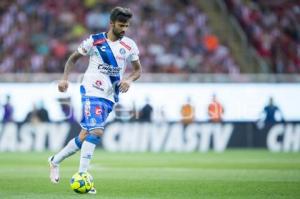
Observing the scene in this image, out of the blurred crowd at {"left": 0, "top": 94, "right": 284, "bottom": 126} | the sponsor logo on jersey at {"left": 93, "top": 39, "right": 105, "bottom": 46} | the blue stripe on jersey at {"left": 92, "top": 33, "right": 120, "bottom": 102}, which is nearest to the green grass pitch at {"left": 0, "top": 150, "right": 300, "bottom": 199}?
the blue stripe on jersey at {"left": 92, "top": 33, "right": 120, "bottom": 102}

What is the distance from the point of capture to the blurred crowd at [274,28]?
29.7 m

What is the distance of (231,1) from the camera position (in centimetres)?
3127

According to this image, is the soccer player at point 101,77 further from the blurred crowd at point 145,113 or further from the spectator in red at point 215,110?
the spectator in red at point 215,110

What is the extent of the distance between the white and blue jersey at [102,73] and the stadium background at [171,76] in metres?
13.2

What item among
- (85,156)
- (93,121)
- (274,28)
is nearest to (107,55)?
(93,121)

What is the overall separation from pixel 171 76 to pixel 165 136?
222cm

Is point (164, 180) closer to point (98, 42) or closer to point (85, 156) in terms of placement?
point (85, 156)

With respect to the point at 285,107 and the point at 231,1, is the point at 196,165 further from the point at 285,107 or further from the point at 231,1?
the point at 231,1

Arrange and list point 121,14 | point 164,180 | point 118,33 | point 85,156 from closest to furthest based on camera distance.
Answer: point 85,156, point 121,14, point 118,33, point 164,180

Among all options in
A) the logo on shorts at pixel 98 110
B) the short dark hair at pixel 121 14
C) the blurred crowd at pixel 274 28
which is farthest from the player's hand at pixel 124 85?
the blurred crowd at pixel 274 28

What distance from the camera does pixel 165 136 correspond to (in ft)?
90.1

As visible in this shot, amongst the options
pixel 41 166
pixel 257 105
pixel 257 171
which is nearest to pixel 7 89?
pixel 257 105

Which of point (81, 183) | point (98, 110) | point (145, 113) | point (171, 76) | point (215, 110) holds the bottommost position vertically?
point (81, 183)

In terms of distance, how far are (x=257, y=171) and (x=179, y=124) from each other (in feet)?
36.5
